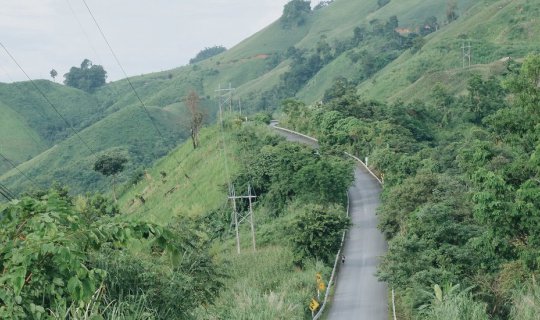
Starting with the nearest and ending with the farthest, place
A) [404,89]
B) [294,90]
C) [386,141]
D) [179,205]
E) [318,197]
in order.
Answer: [318,197] < [386,141] < [179,205] < [404,89] < [294,90]

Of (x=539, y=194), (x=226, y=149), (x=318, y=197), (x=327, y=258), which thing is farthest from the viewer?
(x=226, y=149)

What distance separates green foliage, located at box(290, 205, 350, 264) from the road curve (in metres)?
1.42

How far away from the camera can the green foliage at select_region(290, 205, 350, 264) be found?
38.0 meters

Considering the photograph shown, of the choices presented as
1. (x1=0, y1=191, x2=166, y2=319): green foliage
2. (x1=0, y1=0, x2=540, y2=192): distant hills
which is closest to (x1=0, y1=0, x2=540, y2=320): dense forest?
(x1=0, y1=191, x2=166, y2=319): green foliage

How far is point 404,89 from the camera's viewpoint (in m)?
99.1

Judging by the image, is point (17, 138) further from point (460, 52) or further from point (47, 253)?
point (47, 253)

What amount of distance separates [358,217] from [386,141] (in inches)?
461

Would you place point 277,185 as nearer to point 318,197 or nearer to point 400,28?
point 318,197

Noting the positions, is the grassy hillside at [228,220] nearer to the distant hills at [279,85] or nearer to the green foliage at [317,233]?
the green foliage at [317,233]

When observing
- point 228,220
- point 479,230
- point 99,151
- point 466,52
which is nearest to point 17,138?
point 99,151

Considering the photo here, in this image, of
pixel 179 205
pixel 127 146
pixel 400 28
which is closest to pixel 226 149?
pixel 179 205

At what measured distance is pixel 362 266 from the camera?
3878 centimetres

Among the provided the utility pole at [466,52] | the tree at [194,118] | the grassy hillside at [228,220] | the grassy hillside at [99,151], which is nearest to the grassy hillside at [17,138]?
the grassy hillside at [99,151]

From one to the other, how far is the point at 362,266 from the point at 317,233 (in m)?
3.07
